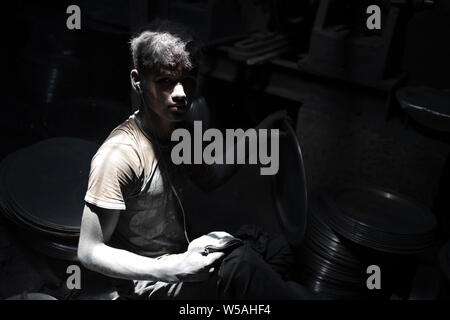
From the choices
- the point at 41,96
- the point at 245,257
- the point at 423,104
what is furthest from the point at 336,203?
the point at 41,96

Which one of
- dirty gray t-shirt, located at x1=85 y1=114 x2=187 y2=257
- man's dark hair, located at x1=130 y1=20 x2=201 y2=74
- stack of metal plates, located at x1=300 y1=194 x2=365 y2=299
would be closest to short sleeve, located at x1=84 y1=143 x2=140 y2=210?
dirty gray t-shirt, located at x1=85 y1=114 x2=187 y2=257

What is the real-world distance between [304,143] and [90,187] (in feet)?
9.36

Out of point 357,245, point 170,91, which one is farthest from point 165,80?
point 357,245

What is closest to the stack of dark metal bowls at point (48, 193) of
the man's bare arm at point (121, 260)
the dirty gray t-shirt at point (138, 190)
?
the dirty gray t-shirt at point (138, 190)

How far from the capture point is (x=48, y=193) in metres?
3.12

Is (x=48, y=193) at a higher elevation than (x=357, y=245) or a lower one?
higher

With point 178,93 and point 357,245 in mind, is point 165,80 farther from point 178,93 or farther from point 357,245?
point 357,245

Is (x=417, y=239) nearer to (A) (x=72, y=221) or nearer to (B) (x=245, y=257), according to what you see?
(B) (x=245, y=257)

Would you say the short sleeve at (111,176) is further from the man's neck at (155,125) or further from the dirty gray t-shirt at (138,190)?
the man's neck at (155,125)

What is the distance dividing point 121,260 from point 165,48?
39.2 inches

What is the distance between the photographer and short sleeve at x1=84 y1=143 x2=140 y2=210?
6.08 ft

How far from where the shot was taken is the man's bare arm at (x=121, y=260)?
1878mm

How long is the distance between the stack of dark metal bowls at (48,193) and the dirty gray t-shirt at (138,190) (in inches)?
32.0

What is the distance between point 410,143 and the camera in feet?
12.2
